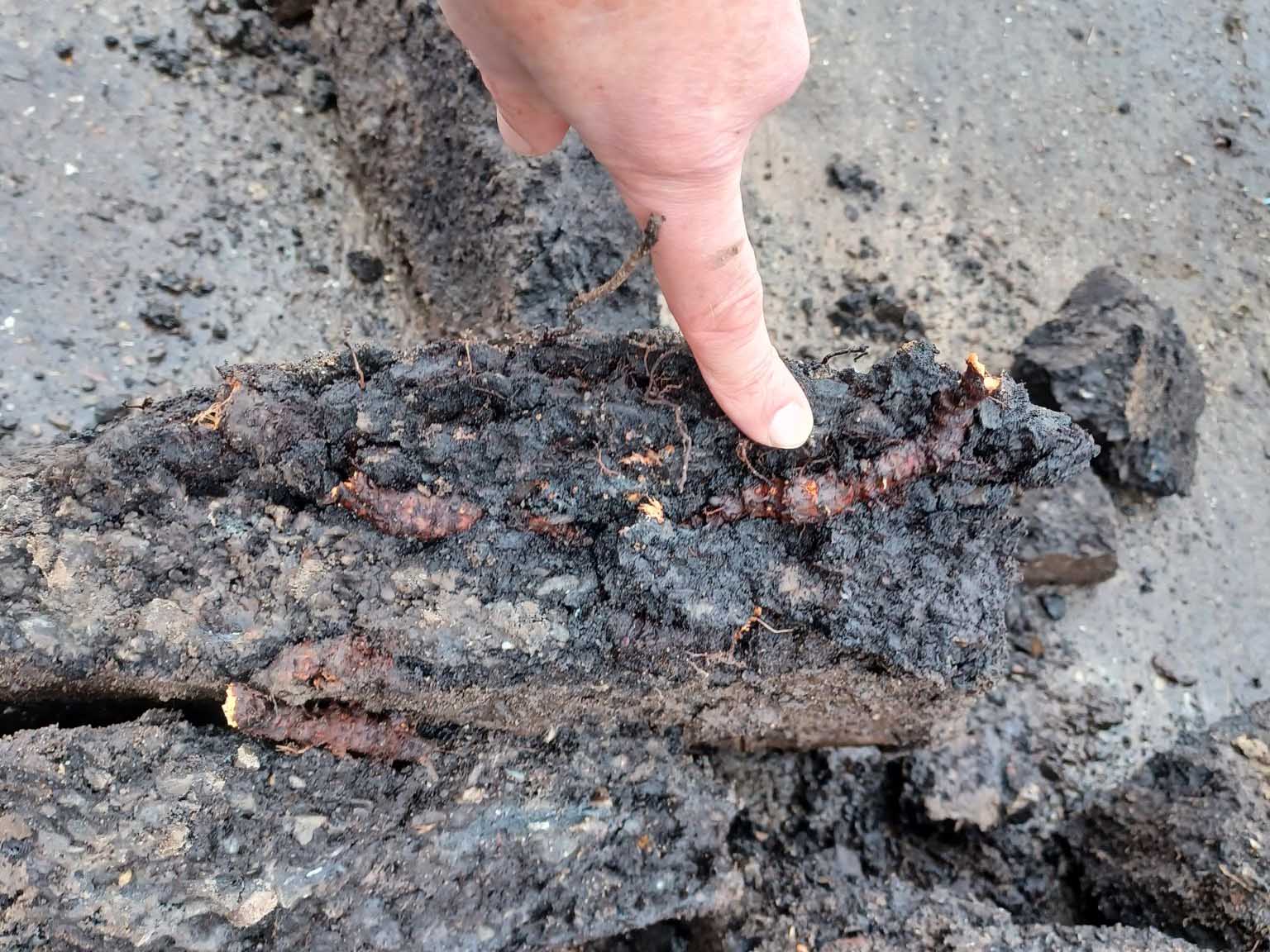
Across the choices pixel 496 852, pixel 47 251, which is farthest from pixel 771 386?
pixel 47 251

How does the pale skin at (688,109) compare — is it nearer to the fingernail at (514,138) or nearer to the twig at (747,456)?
the twig at (747,456)

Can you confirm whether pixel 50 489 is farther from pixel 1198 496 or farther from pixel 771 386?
pixel 1198 496

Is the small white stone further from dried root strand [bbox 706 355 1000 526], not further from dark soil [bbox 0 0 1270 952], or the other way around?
dried root strand [bbox 706 355 1000 526]

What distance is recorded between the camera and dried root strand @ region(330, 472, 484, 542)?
4.90 ft

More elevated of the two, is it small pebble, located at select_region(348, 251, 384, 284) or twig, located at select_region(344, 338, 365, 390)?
twig, located at select_region(344, 338, 365, 390)

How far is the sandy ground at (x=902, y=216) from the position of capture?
7.64 ft

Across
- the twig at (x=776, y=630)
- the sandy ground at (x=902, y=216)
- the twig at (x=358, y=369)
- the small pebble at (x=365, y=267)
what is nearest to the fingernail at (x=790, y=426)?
the twig at (x=776, y=630)

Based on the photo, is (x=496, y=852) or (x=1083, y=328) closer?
(x=496, y=852)

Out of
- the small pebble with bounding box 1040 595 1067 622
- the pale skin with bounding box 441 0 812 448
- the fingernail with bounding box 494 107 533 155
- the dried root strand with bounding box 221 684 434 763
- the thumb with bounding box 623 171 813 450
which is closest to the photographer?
the pale skin with bounding box 441 0 812 448

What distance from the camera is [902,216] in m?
3.11

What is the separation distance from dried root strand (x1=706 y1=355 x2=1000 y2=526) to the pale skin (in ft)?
0.30

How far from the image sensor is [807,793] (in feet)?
7.47

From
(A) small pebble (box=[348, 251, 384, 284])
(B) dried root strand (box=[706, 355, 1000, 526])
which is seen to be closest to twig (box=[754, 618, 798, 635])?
(B) dried root strand (box=[706, 355, 1000, 526])

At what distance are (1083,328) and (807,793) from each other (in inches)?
66.2
